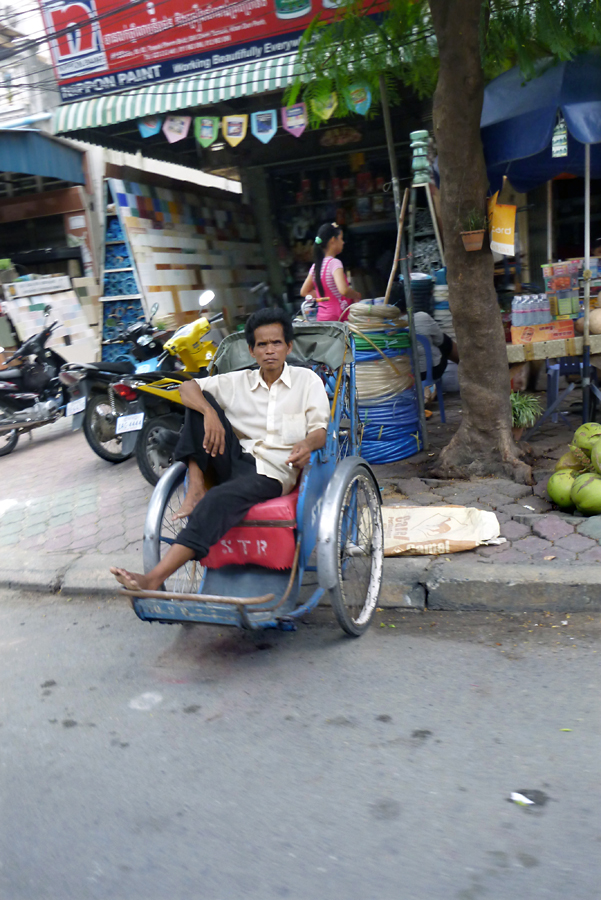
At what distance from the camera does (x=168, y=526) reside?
11.2 feet

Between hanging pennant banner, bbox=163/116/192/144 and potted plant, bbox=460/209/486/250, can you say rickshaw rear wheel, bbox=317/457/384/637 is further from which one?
hanging pennant banner, bbox=163/116/192/144

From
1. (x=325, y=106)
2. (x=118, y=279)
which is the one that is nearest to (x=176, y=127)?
(x=118, y=279)

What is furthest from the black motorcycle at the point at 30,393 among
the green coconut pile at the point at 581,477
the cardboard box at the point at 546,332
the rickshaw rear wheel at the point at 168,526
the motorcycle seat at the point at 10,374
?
the green coconut pile at the point at 581,477

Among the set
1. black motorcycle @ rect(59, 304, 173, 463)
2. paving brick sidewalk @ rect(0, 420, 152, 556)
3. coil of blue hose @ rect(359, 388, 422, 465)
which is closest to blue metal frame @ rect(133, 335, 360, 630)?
paving brick sidewalk @ rect(0, 420, 152, 556)

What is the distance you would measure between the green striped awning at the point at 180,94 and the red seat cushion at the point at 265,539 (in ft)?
17.9

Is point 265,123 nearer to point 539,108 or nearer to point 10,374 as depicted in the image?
point 539,108

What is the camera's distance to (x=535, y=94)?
171 inches

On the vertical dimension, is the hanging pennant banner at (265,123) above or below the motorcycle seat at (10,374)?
above

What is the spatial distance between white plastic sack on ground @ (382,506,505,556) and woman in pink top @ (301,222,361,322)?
7.86 feet

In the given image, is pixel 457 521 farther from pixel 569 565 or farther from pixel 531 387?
pixel 531 387

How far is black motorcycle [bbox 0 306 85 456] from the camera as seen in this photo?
7371 mm

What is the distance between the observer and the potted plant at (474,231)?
4.16m

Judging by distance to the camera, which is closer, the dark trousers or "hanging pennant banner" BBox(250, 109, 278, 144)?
the dark trousers

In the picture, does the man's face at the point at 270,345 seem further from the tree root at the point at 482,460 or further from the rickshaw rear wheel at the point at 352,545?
the tree root at the point at 482,460
